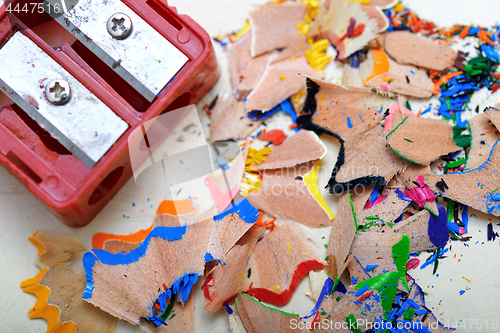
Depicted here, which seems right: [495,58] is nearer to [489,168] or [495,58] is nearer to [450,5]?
[450,5]

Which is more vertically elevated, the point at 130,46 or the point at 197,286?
the point at 130,46

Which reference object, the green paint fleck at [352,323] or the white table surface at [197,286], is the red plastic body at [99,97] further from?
the green paint fleck at [352,323]

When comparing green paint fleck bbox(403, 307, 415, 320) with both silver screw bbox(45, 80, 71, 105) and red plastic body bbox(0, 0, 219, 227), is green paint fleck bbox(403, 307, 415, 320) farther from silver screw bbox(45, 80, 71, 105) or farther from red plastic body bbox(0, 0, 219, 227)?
silver screw bbox(45, 80, 71, 105)

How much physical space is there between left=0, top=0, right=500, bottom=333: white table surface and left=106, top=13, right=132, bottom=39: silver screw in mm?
434

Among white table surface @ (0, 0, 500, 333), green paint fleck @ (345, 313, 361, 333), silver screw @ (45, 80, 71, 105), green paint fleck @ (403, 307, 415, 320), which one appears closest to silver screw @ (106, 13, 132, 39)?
silver screw @ (45, 80, 71, 105)

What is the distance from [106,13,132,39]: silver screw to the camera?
116 centimetres

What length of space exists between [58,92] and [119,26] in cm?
28

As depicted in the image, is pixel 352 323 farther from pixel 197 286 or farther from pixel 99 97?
pixel 99 97

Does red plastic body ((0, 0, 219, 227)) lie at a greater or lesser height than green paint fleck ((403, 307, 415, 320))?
greater

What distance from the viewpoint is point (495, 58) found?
1.43 metres

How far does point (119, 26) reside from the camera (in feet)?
3.84

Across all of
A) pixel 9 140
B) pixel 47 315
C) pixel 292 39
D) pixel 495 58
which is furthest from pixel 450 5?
pixel 47 315

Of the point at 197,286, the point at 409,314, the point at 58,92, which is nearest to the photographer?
the point at 58,92

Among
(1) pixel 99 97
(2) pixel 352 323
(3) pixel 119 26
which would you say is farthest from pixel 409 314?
(3) pixel 119 26
